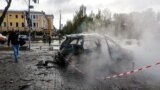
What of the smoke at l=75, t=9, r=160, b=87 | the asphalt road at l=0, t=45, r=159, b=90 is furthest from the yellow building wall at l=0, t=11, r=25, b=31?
the asphalt road at l=0, t=45, r=159, b=90

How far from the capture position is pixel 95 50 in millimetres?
15055

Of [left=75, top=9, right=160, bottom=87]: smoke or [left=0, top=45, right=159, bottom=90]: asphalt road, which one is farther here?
[left=75, top=9, right=160, bottom=87]: smoke

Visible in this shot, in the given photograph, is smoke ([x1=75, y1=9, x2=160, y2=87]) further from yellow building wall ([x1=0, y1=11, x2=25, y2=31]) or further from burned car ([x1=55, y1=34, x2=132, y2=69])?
yellow building wall ([x1=0, y1=11, x2=25, y2=31])

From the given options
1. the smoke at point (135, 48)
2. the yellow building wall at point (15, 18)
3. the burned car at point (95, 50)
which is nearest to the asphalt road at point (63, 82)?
the burned car at point (95, 50)

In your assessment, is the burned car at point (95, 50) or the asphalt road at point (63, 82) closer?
the asphalt road at point (63, 82)

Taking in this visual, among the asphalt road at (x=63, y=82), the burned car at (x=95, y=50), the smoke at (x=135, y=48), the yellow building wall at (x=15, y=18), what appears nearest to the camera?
the asphalt road at (x=63, y=82)

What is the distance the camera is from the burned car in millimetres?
15008

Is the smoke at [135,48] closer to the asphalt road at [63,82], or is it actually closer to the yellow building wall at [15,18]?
the asphalt road at [63,82]

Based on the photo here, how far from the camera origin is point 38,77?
13.8 meters

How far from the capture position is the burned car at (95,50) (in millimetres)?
15008

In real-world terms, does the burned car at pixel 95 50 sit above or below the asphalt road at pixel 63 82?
above

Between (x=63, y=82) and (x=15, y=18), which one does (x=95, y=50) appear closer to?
(x=63, y=82)

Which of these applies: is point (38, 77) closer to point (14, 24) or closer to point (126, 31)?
point (126, 31)

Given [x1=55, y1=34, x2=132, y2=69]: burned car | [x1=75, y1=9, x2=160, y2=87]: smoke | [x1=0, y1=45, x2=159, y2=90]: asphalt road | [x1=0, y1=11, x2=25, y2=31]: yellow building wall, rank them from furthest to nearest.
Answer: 1. [x1=0, y1=11, x2=25, y2=31]: yellow building wall
2. [x1=55, y1=34, x2=132, y2=69]: burned car
3. [x1=75, y1=9, x2=160, y2=87]: smoke
4. [x1=0, y1=45, x2=159, y2=90]: asphalt road
